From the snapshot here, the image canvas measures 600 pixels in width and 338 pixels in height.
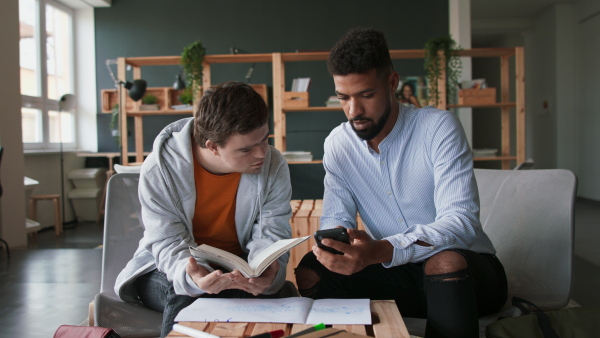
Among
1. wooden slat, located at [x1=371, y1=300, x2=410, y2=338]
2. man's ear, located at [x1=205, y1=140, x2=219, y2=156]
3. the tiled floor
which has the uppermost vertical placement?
man's ear, located at [x1=205, y1=140, x2=219, y2=156]

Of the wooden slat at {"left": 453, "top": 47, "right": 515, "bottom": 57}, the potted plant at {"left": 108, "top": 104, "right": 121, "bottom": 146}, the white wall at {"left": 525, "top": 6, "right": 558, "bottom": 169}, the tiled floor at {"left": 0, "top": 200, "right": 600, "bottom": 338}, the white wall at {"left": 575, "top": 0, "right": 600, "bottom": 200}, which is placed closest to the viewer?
the tiled floor at {"left": 0, "top": 200, "right": 600, "bottom": 338}

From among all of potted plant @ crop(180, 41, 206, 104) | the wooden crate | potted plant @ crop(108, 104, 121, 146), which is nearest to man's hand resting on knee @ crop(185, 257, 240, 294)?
the wooden crate

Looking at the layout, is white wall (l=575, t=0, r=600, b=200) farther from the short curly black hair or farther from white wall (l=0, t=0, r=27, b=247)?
white wall (l=0, t=0, r=27, b=247)

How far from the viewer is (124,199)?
1930 millimetres

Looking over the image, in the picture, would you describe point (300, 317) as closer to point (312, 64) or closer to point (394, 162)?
point (394, 162)

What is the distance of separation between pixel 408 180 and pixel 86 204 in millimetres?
6269

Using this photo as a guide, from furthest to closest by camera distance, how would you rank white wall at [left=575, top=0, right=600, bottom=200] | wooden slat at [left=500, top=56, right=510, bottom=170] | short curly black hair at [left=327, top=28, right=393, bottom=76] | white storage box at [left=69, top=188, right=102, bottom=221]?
white wall at [left=575, top=0, right=600, bottom=200]
white storage box at [left=69, top=188, right=102, bottom=221]
wooden slat at [left=500, top=56, right=510, bottom=170]
short curly black hair at [left=327, top=28, right=393, bottom=76]

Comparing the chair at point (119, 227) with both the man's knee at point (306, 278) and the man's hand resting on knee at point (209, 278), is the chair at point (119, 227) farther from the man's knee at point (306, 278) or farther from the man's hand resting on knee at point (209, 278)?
the man's knee at point (306, 278)

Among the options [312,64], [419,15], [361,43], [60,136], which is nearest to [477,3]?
[419,15]

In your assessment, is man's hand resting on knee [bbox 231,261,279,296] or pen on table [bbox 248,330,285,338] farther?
man's hand resting on knee [bbox 231,261,279,296]

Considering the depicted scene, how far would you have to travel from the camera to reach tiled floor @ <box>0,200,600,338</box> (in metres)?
2.97

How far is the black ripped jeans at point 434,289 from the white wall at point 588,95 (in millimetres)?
7157

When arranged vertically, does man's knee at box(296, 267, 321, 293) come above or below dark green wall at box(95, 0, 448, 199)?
below

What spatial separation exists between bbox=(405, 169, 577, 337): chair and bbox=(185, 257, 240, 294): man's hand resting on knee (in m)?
0.60
